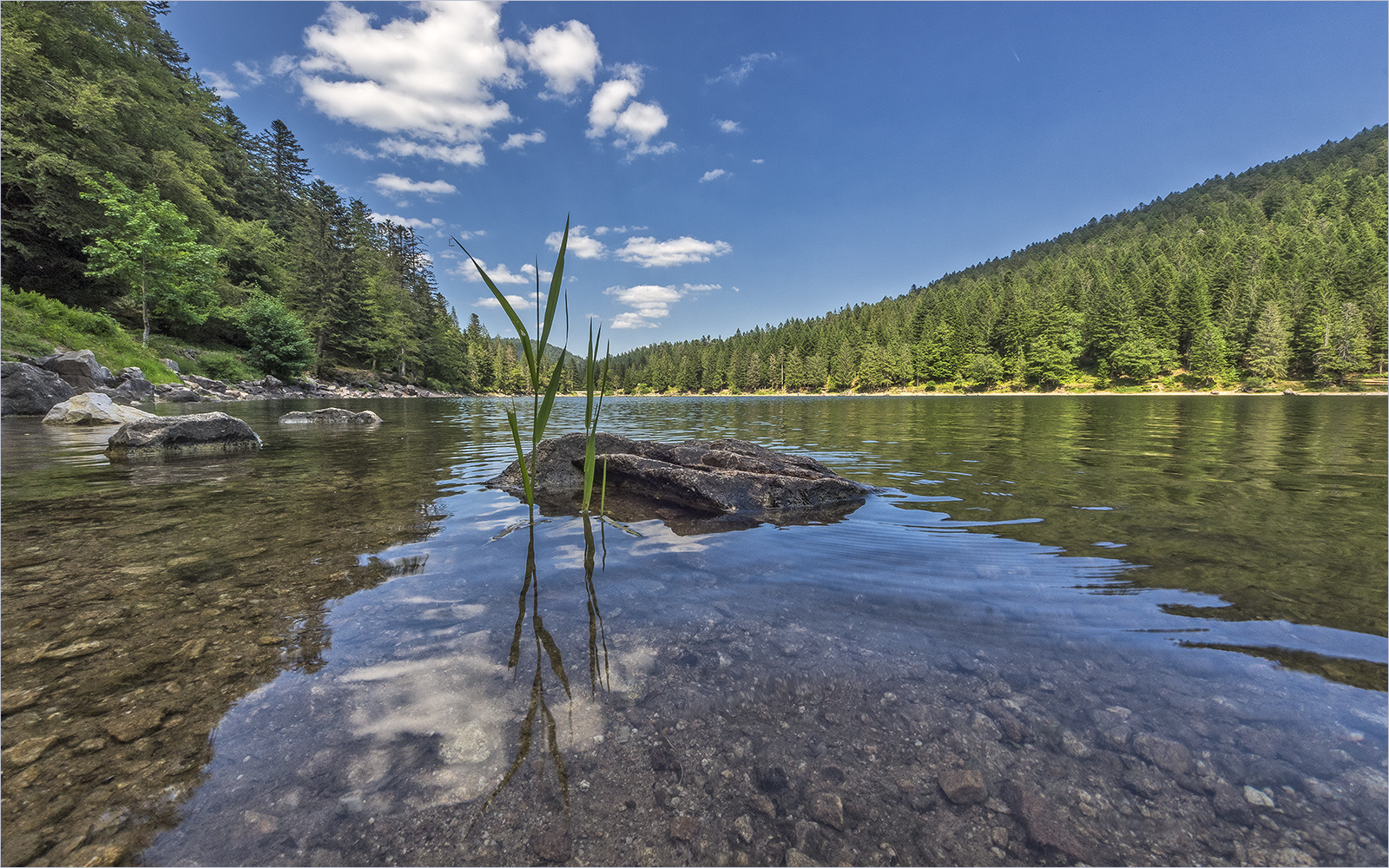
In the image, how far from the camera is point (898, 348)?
89812 millimetres

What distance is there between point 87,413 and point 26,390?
502 cm

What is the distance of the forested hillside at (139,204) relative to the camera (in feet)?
77.3

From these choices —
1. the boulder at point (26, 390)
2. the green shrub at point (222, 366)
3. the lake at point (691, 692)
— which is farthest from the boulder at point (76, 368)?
the lake at point (691, 692)

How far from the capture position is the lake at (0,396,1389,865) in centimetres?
145

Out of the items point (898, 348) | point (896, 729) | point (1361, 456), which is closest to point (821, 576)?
point (896, 729)

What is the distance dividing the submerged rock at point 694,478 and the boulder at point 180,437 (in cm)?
647

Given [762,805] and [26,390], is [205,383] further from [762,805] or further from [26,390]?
[762,805]

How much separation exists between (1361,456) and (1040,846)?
13053 mm

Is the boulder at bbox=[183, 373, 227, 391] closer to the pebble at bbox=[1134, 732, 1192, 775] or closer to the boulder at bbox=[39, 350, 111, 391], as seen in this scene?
the boulder at bbox=[39, 350, 111, 391]

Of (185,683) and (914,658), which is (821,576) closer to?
(914,658)

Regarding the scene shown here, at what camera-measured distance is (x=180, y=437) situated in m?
8.84

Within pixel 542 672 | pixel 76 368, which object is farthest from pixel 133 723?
pixel 76 368

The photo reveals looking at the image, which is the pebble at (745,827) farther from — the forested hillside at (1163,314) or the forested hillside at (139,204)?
the forested hillside at (1163,314)

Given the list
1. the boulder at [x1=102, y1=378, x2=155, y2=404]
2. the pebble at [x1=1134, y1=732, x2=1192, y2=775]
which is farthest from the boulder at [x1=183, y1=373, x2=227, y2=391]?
A: the pebble at [x1=1134, y1=732, x2=1192, y2=775]
